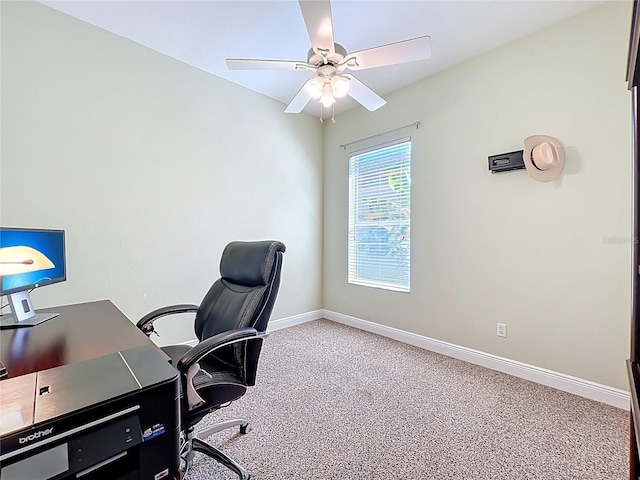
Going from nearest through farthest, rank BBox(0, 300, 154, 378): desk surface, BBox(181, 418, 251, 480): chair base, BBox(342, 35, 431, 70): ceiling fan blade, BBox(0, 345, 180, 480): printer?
BBox(0, 345, 180, 480): printer, BBox(0, 300, 154, 378): desk surface, BBox(181, 418, 251, 480): chair base, BBox(342, 35, 431, 70): ceiling fan blade

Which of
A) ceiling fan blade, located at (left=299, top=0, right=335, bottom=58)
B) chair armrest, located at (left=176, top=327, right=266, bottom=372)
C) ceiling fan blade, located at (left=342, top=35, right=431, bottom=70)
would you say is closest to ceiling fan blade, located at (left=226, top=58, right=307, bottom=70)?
ceiling fan blade, located at (left=299, top=0, right=335, bottom=58)

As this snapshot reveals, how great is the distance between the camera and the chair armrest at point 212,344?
117cm

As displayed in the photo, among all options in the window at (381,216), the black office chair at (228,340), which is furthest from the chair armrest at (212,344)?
the window at (381,216)

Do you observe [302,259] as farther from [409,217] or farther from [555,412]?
[555,412]

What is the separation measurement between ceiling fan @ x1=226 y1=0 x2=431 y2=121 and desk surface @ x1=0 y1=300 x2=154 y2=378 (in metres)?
1.68

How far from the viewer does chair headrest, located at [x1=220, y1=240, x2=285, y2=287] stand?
158 centimetres

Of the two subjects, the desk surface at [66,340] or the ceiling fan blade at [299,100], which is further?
the ceiling fan blade at [299,100]

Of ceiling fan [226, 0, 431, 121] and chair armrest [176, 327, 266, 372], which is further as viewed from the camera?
ceiling fan [226, 0, 431, 121]

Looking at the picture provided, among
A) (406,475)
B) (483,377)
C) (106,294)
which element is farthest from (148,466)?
(483,377)

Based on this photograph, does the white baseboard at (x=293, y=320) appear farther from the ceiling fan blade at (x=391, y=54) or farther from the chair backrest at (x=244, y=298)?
the ceiling fan blade at (x=391, y=54)

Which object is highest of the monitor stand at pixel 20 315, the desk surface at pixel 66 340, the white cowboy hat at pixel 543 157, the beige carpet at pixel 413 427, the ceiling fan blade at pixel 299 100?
the ceiling fan blade at pixel 299 100

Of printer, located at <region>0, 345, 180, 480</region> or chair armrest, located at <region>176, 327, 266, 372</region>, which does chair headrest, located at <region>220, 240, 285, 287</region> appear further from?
printer, located at <region>0, 345, 180, 480</region>

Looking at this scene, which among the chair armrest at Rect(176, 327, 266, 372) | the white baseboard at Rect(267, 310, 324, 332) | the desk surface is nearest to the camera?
the desk surface

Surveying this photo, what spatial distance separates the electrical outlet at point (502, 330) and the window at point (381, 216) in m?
0.93
